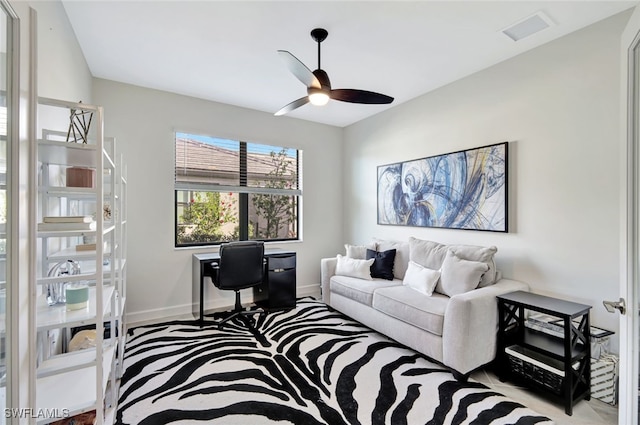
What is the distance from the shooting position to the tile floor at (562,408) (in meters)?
1.85

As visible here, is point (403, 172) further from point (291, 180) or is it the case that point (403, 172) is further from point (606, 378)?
point (606, 378)

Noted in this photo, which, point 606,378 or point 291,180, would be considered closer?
point 606,378

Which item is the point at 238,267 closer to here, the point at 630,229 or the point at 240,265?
the point at 240,265

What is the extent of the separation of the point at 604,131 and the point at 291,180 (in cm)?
352

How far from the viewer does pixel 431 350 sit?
7.95ft

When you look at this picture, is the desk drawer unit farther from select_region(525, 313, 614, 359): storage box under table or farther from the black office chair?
select_region(525, 313, 614, 359): storage box under table

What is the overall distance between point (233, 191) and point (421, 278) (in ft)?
8.56

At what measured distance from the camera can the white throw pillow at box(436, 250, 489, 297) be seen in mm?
2566

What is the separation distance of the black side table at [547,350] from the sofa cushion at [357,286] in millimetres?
1109

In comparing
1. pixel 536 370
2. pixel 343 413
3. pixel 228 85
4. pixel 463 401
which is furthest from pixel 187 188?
pixel 536 370

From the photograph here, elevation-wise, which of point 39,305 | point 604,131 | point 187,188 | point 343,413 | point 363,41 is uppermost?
point 363,41

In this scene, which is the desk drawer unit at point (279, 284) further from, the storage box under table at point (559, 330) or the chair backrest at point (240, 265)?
the storage box under table at point (559, 330)

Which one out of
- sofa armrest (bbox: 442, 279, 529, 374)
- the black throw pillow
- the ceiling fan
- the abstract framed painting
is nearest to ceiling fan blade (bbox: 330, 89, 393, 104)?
the ceiling fan

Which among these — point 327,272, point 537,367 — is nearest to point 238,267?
point 327,272
